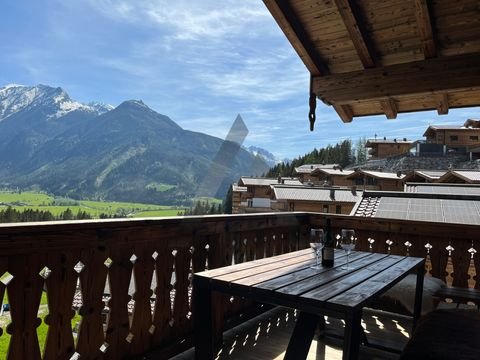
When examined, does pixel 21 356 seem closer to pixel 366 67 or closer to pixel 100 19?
pixel 366 67

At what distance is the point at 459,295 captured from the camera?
9.46 feet

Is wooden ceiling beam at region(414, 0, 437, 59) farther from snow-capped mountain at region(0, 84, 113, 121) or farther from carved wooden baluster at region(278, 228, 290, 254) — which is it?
snow-capped mountain at region(0, 84, 113, 121)

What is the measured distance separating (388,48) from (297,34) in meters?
0.96

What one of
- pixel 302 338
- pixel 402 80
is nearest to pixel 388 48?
pixel 402 80

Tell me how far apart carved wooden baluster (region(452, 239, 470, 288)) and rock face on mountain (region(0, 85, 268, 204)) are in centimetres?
449

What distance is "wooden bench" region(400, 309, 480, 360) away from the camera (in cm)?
152

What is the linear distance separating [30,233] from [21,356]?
22.3 inches

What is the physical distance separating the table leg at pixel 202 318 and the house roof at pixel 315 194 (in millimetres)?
21611

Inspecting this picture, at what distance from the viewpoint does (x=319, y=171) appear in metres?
36.2

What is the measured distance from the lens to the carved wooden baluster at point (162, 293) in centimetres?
241

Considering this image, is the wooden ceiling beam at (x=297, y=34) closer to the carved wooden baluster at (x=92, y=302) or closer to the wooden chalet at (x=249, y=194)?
the carved wooden baluster at (x=92, y=302)

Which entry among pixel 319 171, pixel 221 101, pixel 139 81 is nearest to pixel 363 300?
pixel 319 171

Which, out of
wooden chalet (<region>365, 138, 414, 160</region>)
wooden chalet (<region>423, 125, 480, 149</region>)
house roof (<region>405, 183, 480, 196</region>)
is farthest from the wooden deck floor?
wooden chalet (<region>365, 138, 414, 160</region>)

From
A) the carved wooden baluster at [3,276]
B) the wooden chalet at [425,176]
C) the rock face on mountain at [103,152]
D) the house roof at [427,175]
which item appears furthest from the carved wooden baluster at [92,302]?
the house roof at [427,175]
